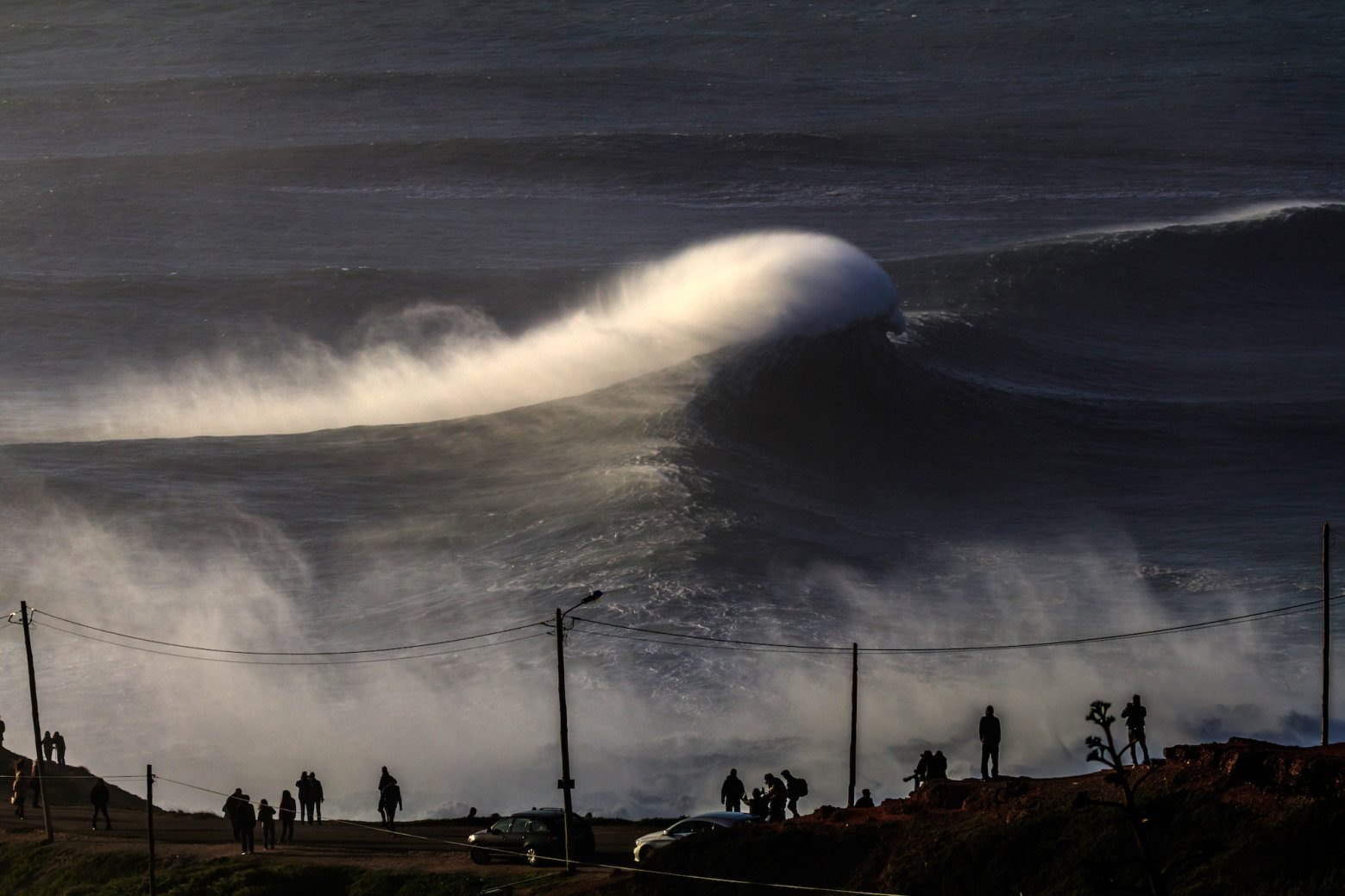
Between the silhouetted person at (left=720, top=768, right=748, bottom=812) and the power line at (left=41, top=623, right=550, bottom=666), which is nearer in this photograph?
the silhouetted person at (left=720, top=768, right=748, bottom=812)

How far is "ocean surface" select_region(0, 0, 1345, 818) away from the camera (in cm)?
2603

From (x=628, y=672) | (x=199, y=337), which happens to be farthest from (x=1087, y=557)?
(x=199, y=337)

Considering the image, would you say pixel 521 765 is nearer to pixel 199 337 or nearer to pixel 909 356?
pixel 909 356

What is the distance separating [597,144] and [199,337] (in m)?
30.3

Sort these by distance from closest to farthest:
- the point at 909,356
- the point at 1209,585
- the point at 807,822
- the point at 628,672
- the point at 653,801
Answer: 1. the point at 807,822
2. the point at 653,801
3. the point at 628,672
4. the point at 1209,585
5. the point at 909,356

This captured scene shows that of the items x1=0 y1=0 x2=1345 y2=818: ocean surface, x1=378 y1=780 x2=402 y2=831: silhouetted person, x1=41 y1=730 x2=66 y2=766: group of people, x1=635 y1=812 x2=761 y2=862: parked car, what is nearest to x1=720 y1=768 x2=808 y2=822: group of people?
x1=635 y1=812 x2=761 y2=862: parked car

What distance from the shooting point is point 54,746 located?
25547 millimetres

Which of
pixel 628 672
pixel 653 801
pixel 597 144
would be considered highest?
pixel 597 144

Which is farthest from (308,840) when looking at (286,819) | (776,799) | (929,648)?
(929,648)

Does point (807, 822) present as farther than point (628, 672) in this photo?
No

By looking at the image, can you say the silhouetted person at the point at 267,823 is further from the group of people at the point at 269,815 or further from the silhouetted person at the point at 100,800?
the silhouetted person at the point at 100,800

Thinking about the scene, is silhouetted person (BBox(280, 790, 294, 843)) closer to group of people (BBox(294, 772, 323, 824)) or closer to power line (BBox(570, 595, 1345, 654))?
group of people (BBox(294, 772, 323, 824))

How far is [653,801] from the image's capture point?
23.6 m

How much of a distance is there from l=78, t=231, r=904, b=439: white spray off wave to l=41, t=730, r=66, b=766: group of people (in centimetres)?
1882
